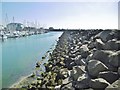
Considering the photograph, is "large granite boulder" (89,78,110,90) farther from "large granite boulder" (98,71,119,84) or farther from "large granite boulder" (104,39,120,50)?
"large granite boulder" (104,39,120,50)

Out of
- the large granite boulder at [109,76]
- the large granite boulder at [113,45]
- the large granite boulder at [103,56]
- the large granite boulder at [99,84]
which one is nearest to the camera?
the large granite boulder at [99,84]

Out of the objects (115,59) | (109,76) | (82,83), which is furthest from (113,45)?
(82,83)

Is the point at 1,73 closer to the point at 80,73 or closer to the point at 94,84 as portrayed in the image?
the point at 80,73

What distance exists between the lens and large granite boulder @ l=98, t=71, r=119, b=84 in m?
7.09

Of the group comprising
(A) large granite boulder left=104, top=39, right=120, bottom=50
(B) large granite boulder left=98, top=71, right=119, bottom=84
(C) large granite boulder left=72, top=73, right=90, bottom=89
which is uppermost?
(A) large granite boulder left=104, top=39, right=120, bottom=50

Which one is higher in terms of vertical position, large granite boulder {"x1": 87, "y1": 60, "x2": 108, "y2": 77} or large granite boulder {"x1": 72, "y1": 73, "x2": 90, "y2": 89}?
large granite boulder {"x1": 87, "y1": 60, "x2": 108, "y2": 77}

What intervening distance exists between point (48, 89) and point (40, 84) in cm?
101

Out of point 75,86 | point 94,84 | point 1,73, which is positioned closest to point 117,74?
point 94,84

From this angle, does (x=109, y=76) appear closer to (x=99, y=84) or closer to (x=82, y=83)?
(x=99, y=84)

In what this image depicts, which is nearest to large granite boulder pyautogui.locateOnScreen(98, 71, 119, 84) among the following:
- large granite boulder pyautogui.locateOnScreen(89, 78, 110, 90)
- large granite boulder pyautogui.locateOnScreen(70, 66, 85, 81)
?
large granite boulder pyautogui.locateOnScreen(89, 78, 110, 90)

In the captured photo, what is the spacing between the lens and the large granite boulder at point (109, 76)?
7.09 metres

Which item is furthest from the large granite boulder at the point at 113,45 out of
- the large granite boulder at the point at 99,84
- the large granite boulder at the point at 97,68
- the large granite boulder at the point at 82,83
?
the large granite boulder at the point at 99,84

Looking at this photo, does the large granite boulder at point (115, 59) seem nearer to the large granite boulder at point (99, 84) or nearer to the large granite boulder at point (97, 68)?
the large granite boulder at point (97, 68)

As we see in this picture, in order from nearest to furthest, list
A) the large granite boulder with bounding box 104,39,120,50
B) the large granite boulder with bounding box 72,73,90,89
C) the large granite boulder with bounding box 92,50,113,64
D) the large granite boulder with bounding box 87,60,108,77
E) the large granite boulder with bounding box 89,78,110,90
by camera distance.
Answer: the large granite boulder with bounding box 89,78,110,90, the large granite boulder with bounding box 72,73,90,89, the large granite boulder with bounding box 87,60,108,77, the large granite boulder with bounding box 92,50,113,64, the large granite boulder with bounding box 104,39,120,50
